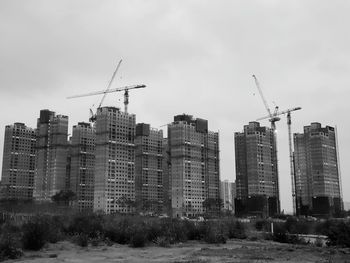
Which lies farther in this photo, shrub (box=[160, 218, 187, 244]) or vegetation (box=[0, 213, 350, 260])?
shrub (box=[160, 218, 187, 244])

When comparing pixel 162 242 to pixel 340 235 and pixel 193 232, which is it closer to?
pixel 193 232

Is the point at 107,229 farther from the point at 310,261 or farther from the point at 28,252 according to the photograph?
the point at 310,261

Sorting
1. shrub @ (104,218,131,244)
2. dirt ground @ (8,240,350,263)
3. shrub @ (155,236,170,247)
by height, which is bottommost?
dirt ground @ (8,240,350,263)

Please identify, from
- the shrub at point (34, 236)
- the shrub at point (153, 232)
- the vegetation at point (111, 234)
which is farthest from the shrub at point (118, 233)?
the shrub at point (34, 236)

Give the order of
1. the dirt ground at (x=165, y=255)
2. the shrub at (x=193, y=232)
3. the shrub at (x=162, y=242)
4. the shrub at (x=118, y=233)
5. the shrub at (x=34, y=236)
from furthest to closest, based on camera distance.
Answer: the shrub at (x=193, y=232) < the shrub at (x=118, y=233) < the shrub at (x=162, y=242) < the shrub at (x=34, y=236) < the dirt ground at (x=165, y=255)

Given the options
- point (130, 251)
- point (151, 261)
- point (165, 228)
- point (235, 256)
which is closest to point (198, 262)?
point (151, 261)

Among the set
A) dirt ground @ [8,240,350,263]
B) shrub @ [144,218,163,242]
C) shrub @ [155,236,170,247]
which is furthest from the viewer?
shrub @ [144,218,163,242]

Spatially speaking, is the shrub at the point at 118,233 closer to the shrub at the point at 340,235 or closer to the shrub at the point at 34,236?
the shrub at the point at 34,236

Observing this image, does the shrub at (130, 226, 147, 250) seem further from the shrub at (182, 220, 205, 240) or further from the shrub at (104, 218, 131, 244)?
the shrub at (182, 220, 205, 240)

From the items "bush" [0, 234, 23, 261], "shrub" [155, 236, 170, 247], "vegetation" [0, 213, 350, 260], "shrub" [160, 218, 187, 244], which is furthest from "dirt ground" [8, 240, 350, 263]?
"shrub" [160, 218, 187, 244]

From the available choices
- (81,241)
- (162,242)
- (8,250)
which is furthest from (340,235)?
(8,250)

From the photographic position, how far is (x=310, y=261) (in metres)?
31.2

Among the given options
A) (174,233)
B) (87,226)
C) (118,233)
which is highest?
(87,226)

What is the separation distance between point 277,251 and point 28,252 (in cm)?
2178
